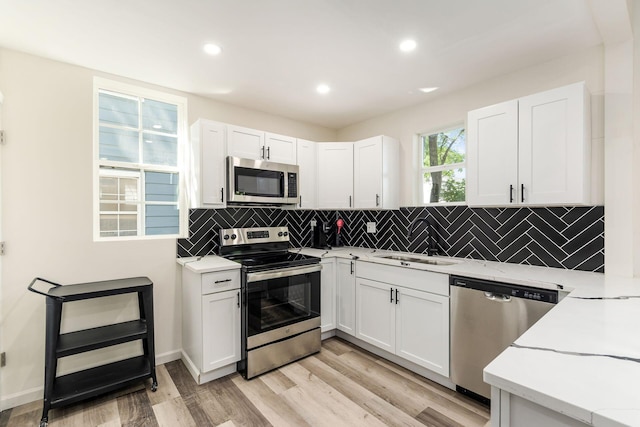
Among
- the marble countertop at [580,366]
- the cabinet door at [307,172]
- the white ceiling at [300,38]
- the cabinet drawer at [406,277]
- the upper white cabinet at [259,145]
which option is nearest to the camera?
the marble countertop at [580,366]

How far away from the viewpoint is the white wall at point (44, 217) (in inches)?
81.7

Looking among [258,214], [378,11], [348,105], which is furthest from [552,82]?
[258,214]

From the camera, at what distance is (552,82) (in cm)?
226

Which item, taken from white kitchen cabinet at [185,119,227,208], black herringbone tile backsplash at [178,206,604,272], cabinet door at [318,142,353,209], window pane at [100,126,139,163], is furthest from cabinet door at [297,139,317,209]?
window pane at [100,126,139,163]

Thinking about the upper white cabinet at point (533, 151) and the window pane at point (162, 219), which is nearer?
the upper white cabinet at point (533, 151)

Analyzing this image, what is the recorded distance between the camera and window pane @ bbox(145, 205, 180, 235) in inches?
108

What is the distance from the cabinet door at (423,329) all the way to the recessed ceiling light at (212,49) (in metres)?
2.32

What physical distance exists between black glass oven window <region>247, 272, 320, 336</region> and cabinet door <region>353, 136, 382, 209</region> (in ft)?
3.16

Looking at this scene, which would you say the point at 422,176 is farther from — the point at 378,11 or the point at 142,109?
the point at 142,109

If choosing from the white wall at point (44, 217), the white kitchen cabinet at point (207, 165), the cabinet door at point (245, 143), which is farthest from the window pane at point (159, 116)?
the cabinet door at point (245, 143)

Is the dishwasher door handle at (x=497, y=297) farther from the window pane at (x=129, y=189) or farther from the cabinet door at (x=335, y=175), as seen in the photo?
the window pane at (x=129, y=189)

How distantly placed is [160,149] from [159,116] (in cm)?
31

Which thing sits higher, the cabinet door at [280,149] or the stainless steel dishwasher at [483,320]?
the cabinet door at [280,149]

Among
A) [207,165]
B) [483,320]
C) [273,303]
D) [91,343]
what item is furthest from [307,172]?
[91,343]
